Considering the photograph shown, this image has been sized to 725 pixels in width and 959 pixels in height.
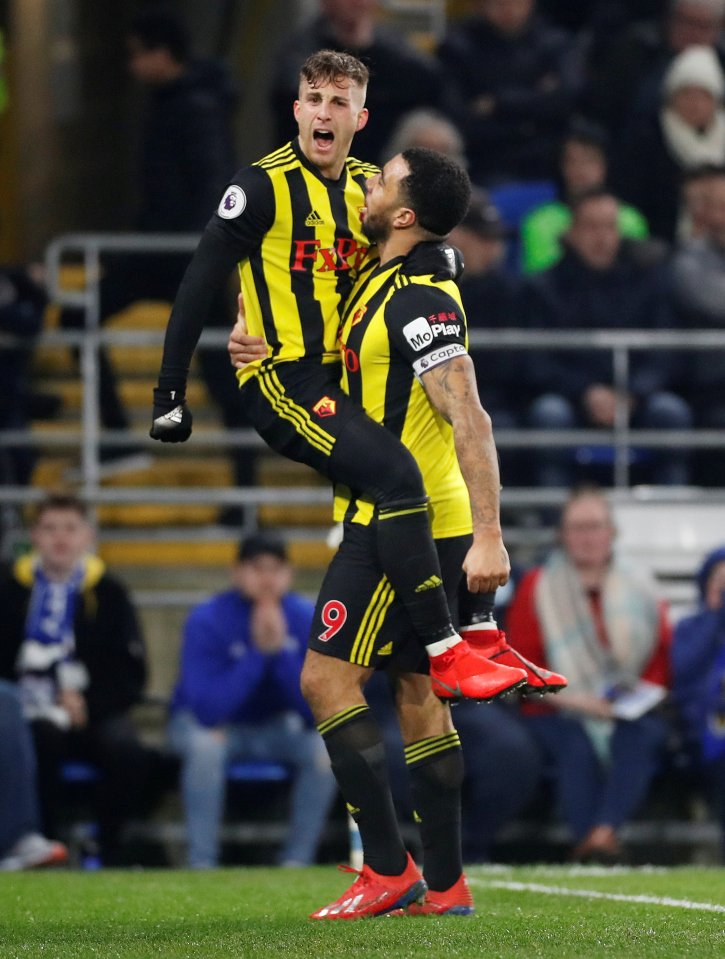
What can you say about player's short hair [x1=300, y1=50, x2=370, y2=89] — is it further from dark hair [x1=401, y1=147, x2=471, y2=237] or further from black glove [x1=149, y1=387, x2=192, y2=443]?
black glove [x1=149, y1=387, x2=192, y2=443]

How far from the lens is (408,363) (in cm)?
617

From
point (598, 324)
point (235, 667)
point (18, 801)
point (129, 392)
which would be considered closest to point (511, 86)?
point (598, 324)

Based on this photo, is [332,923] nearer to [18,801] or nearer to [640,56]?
[18,801]

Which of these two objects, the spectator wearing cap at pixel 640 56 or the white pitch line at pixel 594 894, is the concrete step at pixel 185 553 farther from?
the white pitch line at pixel 594 894

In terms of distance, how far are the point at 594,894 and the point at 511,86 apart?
7.09 metres

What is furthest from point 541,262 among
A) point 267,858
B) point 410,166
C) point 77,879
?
point 410,166

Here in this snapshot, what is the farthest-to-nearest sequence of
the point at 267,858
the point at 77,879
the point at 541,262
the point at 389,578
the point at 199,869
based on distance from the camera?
1. the point at 541,262
2. the point at 267,858
3. the point at 199,869
4. the point at 77,879
5. the point at 389,578

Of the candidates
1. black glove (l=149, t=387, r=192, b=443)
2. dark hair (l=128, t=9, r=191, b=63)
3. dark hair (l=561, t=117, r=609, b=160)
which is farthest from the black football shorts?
dark hair (l=561, t=117, r=609, b=160)

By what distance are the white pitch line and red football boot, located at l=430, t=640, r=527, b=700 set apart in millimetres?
1179

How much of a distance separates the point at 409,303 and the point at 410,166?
1.44ft

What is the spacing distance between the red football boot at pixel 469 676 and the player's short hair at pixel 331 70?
1.73 metres

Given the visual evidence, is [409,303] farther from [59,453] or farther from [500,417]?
[59,453]

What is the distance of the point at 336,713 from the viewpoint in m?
6.16

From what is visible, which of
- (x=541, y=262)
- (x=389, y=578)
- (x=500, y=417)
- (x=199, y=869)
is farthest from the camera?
(x=541, y=262)
